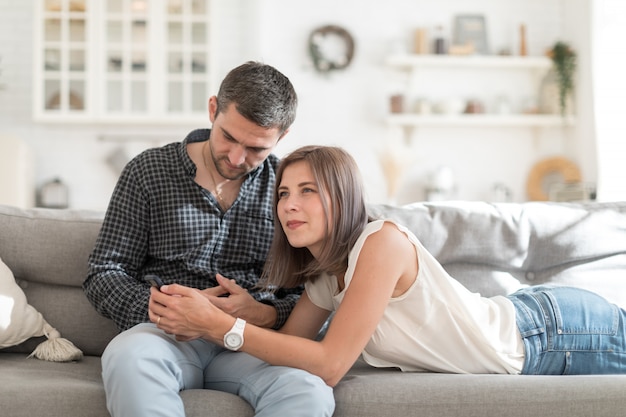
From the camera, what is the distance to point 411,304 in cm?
186

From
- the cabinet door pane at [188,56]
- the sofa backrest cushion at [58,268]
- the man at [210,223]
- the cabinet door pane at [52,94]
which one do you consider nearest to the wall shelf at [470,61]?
the cabinet door pane at [188,56]

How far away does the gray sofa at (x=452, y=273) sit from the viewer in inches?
68.1

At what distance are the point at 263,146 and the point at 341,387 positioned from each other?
72cm

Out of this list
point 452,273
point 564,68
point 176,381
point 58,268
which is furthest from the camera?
point 564,68

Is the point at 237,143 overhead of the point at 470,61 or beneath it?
beneath

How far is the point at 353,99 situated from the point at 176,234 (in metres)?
3.71

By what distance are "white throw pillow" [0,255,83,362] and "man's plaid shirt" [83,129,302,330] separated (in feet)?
0.56

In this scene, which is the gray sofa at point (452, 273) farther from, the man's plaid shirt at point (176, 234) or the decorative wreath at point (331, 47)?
the decorative wreath at point (331, 47)

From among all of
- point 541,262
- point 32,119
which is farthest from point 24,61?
point 541,262

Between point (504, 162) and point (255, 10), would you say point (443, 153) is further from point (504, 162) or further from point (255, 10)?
point (255, 10)

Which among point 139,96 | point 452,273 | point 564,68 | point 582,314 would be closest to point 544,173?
point 564,68

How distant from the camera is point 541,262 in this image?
2.44 m

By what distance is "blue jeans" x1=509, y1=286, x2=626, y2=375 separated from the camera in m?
1.90

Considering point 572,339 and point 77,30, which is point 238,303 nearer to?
point 572,339
